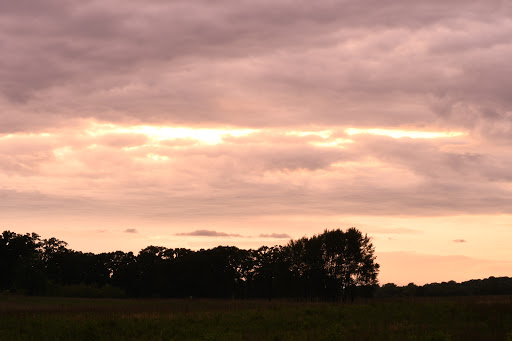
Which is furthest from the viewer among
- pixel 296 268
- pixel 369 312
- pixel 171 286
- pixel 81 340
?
pixel 171 286

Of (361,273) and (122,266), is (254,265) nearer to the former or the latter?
(122,266)

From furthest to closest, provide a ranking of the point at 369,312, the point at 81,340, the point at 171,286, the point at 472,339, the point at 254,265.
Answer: the point at 254,265 → the point at 171,286 → the point at 369,312 → the point at 81,340 → the point at 472,339

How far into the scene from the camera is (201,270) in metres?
135

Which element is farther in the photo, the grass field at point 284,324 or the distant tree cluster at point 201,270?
the distant tree cluster at point 201,270

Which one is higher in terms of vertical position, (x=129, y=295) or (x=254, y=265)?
(x=254, y=265)

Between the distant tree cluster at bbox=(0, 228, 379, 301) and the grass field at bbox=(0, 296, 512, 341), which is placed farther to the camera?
the distant tree cluster at bbox=(0, 228, 379, 301)

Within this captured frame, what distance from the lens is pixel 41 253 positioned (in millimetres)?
153625

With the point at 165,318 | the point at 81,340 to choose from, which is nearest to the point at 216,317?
the point at 165,318

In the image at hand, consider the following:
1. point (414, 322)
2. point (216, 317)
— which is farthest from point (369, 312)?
point (216, 317)

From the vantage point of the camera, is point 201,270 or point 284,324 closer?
point 284,324

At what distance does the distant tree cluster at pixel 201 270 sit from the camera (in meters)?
105

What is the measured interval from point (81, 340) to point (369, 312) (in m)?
26.2

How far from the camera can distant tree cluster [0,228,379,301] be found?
104688 mm

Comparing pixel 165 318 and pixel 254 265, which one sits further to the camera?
pixel 254 265
